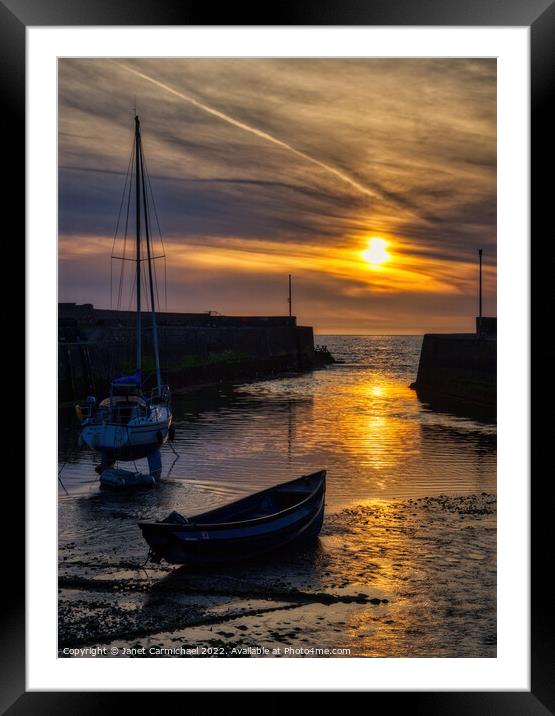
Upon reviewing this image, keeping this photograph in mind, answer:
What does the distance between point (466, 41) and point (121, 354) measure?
27.4m

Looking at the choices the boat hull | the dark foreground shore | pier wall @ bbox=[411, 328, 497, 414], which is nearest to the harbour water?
the dark foreground shore

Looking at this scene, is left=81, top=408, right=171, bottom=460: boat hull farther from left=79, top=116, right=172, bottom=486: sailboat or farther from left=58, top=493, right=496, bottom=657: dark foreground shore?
left=58, top=493, right=496, bottom=657: dark foreground shore

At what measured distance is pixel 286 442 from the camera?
20953 mm

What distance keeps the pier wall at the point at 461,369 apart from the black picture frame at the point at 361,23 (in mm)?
24045

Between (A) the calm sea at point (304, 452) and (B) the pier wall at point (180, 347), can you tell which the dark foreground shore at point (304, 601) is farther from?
(B) the pier wall at point (180, 347)

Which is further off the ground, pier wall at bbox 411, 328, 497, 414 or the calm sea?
pier wall at bbox 411, 328, 497, 414

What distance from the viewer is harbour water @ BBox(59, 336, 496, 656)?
707 cm

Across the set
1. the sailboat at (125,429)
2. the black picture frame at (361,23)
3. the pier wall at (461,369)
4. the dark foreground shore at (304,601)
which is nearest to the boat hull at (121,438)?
the sailboat at (125,429)

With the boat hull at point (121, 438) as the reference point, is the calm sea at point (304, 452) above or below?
below

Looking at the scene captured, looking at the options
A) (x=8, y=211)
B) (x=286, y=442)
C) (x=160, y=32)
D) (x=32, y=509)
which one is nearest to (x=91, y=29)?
(x=160, y=32)

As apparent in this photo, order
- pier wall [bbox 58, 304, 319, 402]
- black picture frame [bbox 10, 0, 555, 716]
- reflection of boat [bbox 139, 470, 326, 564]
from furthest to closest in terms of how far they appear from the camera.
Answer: pier wall [bbox 58, 304, 319, 402]
reflection of boat [bbox 139, 470, 326, 564]
black picture frame [bbox 10, 0, 555, 716]

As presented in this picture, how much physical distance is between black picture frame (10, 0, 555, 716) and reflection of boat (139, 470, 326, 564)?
381cm

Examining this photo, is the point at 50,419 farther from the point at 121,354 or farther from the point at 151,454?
the point at 121,354

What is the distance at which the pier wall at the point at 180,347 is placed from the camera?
27.0 metres
